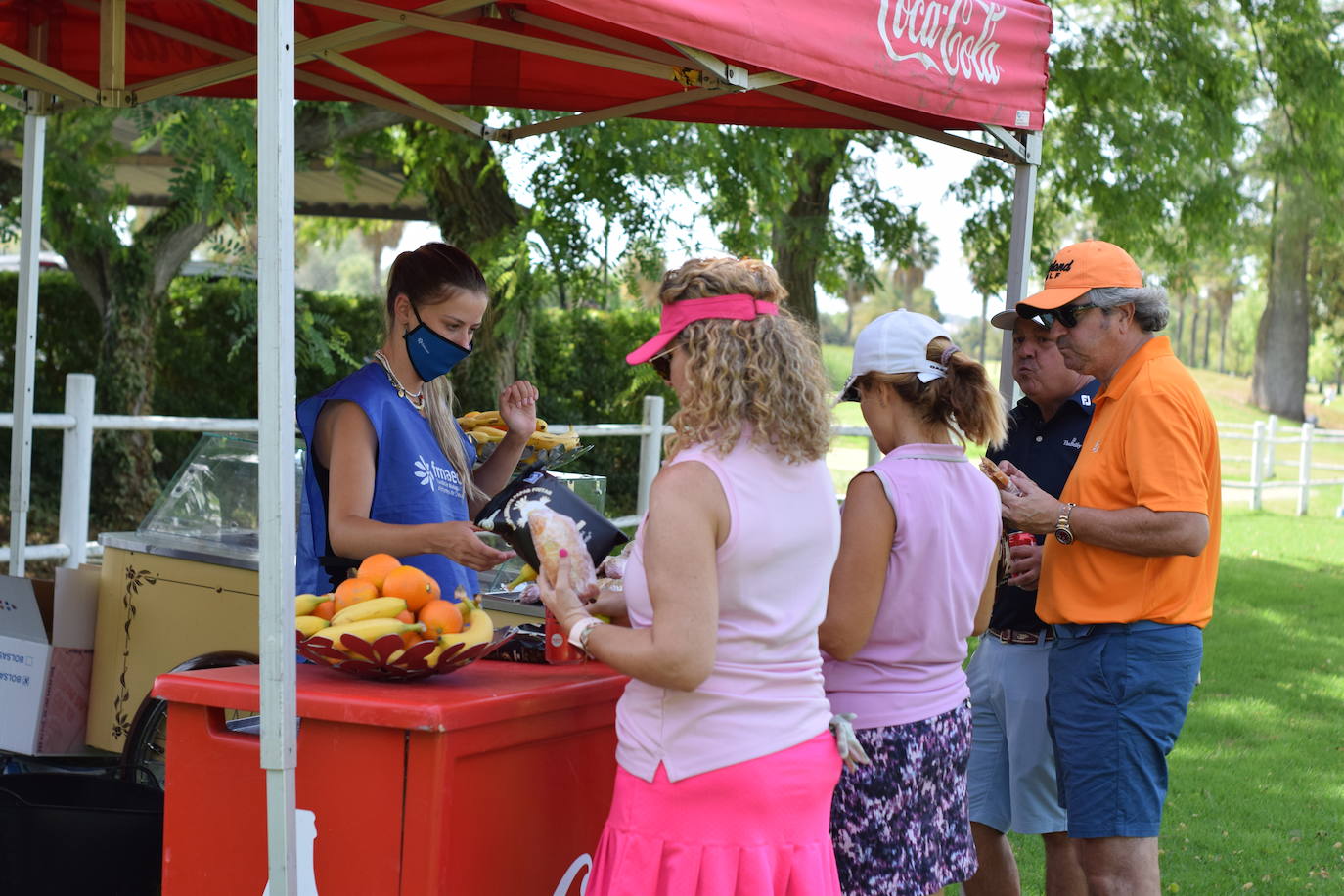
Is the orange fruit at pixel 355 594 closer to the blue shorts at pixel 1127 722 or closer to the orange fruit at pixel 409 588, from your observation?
the orange fruit at pixel 409 588

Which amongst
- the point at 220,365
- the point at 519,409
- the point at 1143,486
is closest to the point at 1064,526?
the point at 1143,486

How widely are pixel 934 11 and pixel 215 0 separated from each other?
1731 millimetres

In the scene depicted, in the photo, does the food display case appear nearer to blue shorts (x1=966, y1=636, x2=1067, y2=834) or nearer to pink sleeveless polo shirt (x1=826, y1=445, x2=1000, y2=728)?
blue shorts (x1=966, y1=636, x2=1067, y2=834)

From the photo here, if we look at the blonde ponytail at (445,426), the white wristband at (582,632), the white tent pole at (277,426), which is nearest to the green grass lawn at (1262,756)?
the blonde ponytail at (445,426)

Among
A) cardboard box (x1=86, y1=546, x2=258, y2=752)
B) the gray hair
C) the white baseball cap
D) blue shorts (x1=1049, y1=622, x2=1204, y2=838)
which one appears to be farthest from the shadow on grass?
cardboard box (x1=86, y1=546, x2=258, y2=752)

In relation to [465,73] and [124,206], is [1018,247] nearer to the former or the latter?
[465,73]

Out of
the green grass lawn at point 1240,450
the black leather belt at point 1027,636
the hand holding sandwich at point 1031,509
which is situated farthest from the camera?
the green grass lawn at point 1240,450

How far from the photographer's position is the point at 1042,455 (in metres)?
3.37

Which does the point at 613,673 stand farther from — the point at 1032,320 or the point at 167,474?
the point at 167,474

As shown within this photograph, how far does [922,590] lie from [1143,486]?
Result: 2.07 feet

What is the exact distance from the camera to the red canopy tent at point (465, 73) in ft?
6.82

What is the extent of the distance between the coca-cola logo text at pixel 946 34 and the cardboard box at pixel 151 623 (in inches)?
101

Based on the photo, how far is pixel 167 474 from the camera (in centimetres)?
1242

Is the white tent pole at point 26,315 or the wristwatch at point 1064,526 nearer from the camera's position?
the wristwatch at point 1064,526
